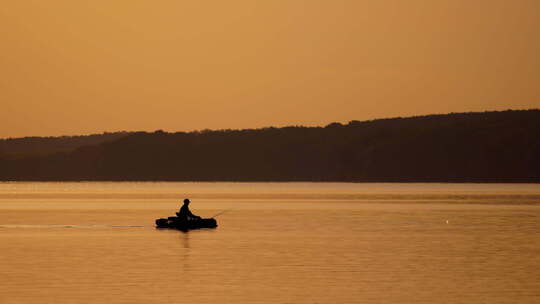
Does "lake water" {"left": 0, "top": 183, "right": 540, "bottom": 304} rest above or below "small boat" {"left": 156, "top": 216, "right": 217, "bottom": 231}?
below

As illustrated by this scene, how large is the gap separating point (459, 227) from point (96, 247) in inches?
1304

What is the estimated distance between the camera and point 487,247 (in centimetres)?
5984

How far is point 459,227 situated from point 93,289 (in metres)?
49.3

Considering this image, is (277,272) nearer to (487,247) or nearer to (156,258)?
(156,258)

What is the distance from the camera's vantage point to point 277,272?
45219 mm

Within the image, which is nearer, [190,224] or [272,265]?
[272,265]

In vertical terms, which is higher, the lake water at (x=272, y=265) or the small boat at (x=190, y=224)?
the small boat at (x=190, y=224)

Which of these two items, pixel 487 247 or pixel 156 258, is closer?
pixel 156 258

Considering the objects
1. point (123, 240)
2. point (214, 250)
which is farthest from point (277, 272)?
point (123, 240)

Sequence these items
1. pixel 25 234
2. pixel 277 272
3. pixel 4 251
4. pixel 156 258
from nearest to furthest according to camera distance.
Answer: pixel 277 272 < pixel 156 258 < pixel 4 251 < pixel 25 234

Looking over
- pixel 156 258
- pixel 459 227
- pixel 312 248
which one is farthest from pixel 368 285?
pixel 459 227

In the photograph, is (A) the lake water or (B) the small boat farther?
(B) the small boat

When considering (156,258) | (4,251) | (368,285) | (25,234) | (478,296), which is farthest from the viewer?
(25,234)

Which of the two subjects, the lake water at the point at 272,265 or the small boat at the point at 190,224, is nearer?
the lake water at the point at 272,265
